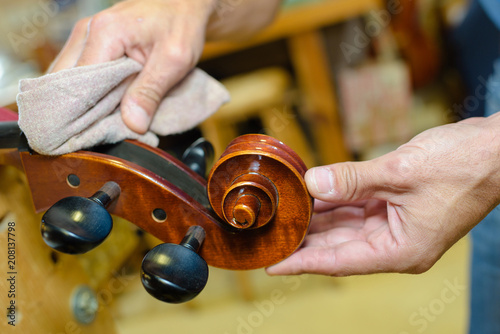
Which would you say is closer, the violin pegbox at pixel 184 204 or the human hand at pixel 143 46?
the violin pegbox at pixel 184 204

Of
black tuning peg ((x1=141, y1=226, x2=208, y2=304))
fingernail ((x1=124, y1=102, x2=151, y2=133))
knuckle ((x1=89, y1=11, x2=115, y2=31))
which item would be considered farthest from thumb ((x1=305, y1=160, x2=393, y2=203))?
knuckle ((x1=89, y1=11, x2=115, y2=31))

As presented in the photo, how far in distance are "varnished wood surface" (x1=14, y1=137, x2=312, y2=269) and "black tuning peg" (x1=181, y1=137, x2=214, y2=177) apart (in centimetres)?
6

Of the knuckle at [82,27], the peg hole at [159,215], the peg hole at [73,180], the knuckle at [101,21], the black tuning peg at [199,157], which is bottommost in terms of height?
the peg hole at [159,215]

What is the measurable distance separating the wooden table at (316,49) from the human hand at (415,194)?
1.15 metres

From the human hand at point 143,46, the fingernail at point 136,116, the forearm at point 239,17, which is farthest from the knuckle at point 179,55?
the forearm at point 239,17

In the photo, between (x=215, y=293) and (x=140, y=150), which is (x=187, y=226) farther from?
(x=215, y=293)

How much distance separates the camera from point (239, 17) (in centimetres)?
111

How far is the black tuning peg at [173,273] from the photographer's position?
0.51 meters

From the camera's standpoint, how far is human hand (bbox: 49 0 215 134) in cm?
73

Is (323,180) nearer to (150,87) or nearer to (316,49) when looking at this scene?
(150,87)

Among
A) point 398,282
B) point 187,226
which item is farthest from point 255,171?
point 398,282

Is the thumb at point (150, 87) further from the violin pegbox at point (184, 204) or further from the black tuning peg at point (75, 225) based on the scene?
the black tuning peg at point (75, 225)

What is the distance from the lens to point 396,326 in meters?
1.62

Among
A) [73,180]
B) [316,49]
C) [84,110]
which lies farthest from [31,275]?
[316,49]
